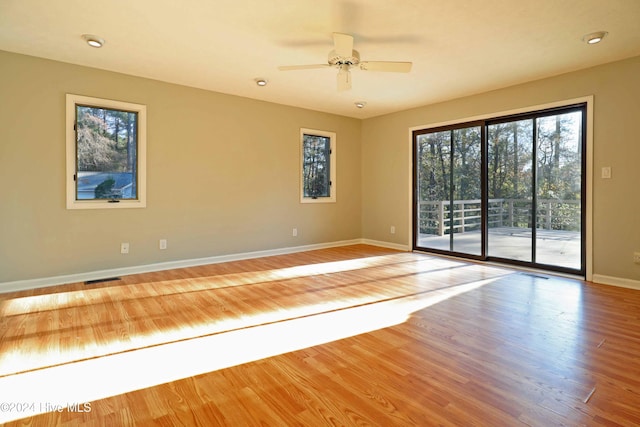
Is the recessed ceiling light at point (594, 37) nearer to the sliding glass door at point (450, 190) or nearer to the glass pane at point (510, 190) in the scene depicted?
the glass pane at point (510, 190)

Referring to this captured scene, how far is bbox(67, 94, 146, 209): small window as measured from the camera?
395 centimetres

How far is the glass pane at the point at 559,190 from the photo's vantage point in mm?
4172

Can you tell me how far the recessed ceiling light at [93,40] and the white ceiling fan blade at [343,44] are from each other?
2338mm

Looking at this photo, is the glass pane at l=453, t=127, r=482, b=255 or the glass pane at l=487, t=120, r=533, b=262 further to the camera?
the glass pane at l=453, t=127, r=482, b=255

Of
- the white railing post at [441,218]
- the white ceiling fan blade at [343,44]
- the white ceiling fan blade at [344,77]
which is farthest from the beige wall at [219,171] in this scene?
the white ceiling fan blade at [343,44]

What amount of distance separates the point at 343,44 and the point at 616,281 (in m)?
4.03

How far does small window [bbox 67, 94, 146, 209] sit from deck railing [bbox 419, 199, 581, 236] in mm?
4623

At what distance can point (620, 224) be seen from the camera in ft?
12.5

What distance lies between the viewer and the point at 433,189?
583 cm

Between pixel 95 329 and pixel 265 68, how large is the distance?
3.26 meters

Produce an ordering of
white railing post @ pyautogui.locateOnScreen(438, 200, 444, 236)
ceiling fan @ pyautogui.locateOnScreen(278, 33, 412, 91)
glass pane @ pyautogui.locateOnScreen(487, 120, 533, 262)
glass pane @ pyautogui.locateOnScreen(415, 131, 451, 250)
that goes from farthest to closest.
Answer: white railing post @ pyautogui.locateOnScreen(438, 200, 444, 236) → glass pane @ pyautogui.locateOnScreen(415, 131, 451, 250) → glass pane @ pyautogui.locateOnScreen(487, 120, 533, 262) → ceiling fan @ pyautogui.locateOnScreen(278, 33, 412, 91)

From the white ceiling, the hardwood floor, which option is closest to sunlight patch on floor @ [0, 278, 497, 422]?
the hardwood floor

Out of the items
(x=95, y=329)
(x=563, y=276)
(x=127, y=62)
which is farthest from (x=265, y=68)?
(x=563, y=276)

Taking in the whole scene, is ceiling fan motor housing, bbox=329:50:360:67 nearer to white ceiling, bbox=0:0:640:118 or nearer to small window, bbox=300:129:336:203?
white ceiling, bbox=0:0:640:118
